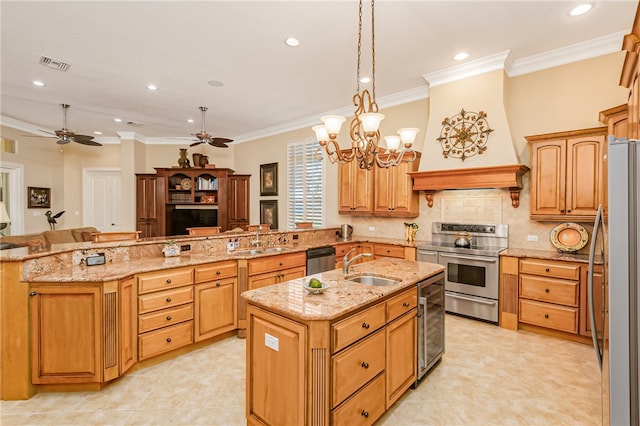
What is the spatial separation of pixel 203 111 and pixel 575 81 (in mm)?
5805

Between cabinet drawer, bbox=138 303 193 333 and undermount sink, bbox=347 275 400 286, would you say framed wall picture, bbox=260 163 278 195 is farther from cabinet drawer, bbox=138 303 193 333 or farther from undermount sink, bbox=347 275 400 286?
undermount sink, bbox=347 275 400 286

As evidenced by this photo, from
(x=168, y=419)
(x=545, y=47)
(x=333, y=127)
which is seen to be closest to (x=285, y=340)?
(x=168, y=419)

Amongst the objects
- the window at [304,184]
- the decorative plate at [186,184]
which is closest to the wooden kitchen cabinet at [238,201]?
the decorative plate at [186,184]

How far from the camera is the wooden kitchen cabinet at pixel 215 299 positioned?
125 inches

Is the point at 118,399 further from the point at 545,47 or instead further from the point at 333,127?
the point at 545,47

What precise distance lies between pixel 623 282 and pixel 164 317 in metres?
3.26

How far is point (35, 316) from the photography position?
7.89 feet

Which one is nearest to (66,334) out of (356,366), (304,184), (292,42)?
(356,366)

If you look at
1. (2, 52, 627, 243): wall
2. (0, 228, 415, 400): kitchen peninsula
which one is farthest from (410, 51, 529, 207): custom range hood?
(0, 228, 415, 400): kitchen peninsula

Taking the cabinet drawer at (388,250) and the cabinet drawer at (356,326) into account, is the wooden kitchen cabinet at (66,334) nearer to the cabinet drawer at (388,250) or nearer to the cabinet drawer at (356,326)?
the cabinet drawer at (356,326)

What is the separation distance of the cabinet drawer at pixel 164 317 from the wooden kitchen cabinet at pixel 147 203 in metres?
5.24

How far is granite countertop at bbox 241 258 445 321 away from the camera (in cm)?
172

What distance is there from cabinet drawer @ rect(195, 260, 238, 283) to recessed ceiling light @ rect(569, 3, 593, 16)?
4266 mm

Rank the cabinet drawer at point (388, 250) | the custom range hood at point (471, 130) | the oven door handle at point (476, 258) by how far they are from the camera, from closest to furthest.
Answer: the oven door handle at point (476, 258) → the custom range hood at point (471, 130) → the cabinet drawer at point (388, 250)
